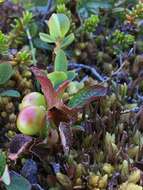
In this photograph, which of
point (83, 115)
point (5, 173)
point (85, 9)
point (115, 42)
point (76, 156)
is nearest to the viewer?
point (5, 173)

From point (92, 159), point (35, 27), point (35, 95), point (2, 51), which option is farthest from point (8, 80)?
point (92, 159)

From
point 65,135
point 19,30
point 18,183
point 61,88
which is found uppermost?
point 19,30

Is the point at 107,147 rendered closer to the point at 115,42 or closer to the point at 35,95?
the point at 35,95

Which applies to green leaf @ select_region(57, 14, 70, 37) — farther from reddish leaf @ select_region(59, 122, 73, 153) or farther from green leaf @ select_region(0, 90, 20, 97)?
reddish leaf @ select_region(59, 122, 73, 153)

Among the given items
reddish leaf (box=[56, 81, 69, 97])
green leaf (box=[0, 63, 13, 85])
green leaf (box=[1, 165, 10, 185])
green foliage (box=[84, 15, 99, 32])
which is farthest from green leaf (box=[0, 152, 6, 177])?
green foliage (box=[84, 15, 99, 32])

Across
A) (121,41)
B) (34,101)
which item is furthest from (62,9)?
(34,101)

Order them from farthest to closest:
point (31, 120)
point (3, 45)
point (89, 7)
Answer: point (89, 7), point (3, 45), point (31, 120)

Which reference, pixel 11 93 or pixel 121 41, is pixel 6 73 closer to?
pixel 11 93
